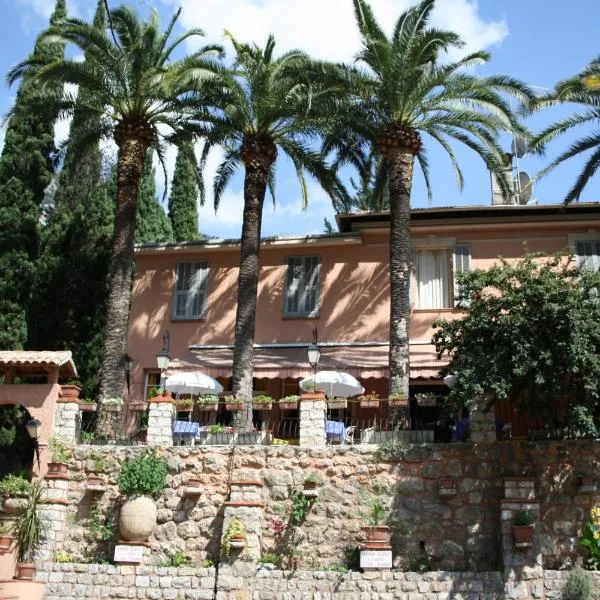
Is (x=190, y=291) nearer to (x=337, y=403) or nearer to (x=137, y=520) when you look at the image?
(x=337, y=403)

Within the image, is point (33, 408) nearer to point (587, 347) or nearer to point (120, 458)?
point (120, 458)

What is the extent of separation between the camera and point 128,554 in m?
16.8

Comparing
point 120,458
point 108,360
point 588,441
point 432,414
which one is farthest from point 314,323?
point 588,441

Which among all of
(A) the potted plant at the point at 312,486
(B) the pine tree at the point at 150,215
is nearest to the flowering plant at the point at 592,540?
(A) the potted plant at the point at 312,486

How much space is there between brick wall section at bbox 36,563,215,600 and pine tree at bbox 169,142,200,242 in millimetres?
23958

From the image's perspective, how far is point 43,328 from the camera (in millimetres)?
25281

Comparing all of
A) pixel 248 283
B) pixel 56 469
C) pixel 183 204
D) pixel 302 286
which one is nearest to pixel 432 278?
pixel 302 286

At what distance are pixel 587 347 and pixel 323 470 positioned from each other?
6.44 metres

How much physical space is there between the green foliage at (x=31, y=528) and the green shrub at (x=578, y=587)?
11.2 meters

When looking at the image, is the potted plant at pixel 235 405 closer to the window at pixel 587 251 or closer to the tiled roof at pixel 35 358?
the tiled roof at pixel 35 358

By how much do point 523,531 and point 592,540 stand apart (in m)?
1.54

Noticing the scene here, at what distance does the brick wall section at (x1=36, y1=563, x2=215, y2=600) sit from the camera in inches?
639

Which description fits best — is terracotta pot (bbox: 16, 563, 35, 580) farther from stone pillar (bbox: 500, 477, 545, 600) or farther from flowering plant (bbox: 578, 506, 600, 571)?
flowering plant (bbox: 578, 506, 600, 571)

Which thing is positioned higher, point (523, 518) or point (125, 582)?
point (523, 518)
